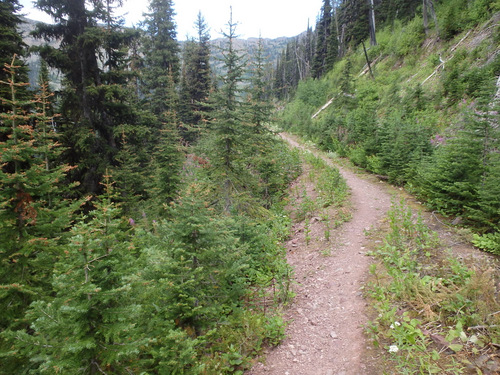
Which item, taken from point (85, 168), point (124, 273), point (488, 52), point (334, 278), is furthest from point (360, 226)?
point (488, 52)

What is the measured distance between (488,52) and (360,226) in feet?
49.1

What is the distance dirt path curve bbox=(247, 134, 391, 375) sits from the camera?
4.57 metres

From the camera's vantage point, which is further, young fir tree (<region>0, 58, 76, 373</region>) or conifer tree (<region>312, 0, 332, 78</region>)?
conifer tree (<region>312, 0, 332, 78</region>)

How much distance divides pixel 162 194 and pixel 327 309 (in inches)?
308

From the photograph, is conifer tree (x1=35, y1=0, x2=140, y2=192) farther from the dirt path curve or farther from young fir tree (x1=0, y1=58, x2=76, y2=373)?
the dirt path curve

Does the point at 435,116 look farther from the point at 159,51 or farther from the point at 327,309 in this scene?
the point at 159,51

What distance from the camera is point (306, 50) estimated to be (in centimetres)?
7512

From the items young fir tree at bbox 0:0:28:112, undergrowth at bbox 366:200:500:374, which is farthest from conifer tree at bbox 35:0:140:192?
undergrowth at bbox 366:200:500:374

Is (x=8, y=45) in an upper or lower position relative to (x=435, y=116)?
upper

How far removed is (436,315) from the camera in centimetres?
421

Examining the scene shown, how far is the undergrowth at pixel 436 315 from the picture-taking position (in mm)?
3539

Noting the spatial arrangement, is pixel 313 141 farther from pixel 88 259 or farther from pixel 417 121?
pixel 88 259

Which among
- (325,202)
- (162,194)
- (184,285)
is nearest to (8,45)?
(162,194)

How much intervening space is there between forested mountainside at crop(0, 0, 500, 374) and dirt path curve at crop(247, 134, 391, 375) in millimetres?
488
